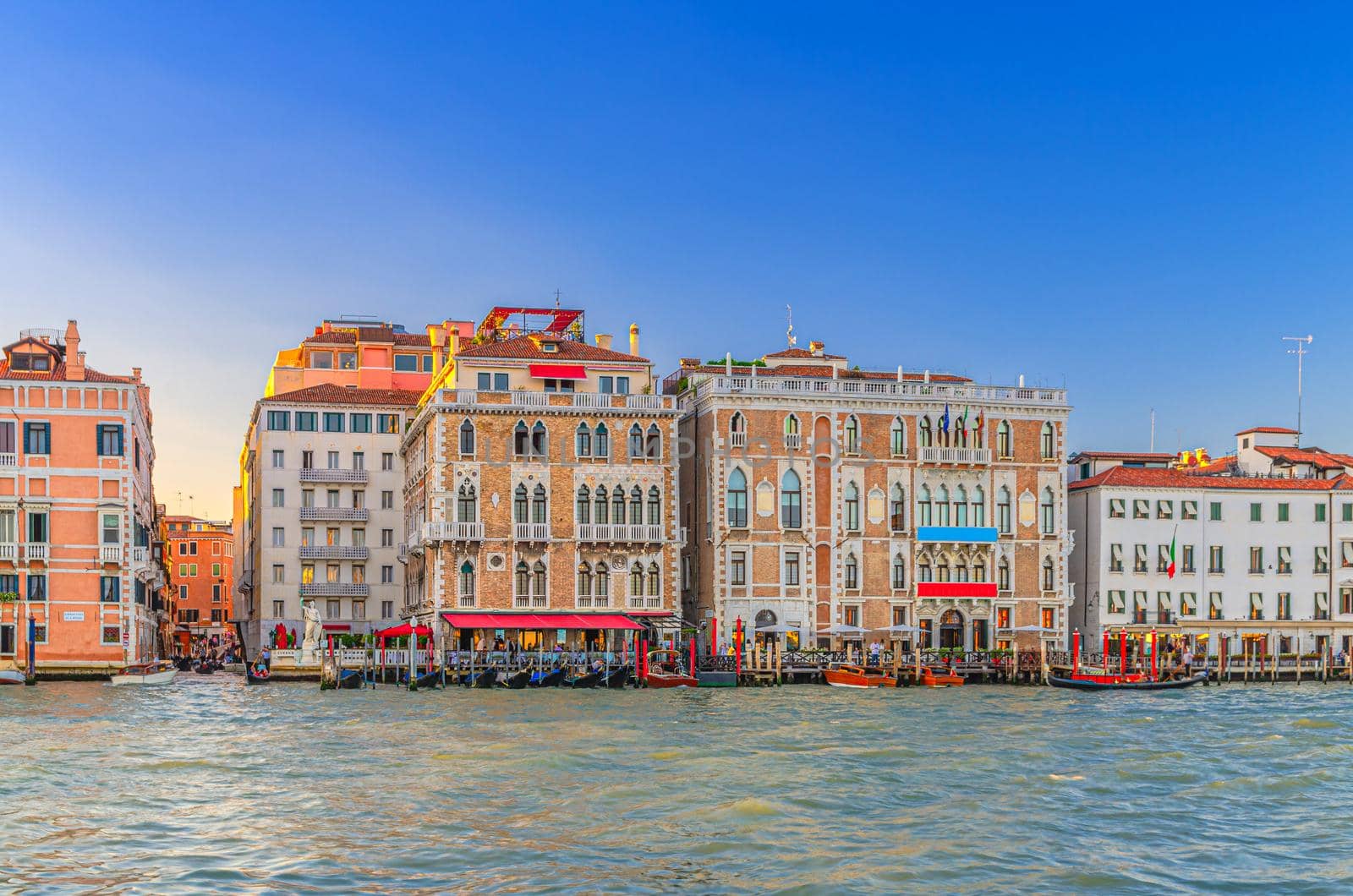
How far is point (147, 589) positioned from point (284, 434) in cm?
782

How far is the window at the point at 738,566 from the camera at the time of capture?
2120 inches

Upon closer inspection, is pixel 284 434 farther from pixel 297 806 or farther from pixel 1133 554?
pixel 297 806

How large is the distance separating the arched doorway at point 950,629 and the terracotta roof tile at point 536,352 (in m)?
13.7

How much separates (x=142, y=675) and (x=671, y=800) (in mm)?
32433

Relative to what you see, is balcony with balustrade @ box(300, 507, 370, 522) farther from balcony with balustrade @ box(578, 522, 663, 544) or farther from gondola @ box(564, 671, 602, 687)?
gondola @ box(564, 671, 602, 687)

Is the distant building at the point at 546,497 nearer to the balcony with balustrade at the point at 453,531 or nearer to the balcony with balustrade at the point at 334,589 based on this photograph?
the balcony with balustrade at the point at 453,531

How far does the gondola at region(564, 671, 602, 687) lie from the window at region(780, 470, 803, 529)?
→ 32.6 ft

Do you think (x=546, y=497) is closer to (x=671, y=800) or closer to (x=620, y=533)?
(x=620, y=533)

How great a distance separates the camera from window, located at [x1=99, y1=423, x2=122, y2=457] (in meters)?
51.0

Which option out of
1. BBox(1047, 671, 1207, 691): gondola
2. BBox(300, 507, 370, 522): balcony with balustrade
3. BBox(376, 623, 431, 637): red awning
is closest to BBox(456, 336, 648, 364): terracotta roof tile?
BBox(376, 623, 431, 637): red awning

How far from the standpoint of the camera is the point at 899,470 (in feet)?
182

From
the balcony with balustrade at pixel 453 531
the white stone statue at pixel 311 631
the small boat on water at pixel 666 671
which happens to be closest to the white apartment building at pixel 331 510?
the white stone statue at pixel 311 631

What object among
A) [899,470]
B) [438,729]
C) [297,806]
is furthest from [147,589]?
[297,806]

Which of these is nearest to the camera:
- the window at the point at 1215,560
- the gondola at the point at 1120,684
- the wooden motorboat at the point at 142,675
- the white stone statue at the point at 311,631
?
the gondola at the point at 1120,684
